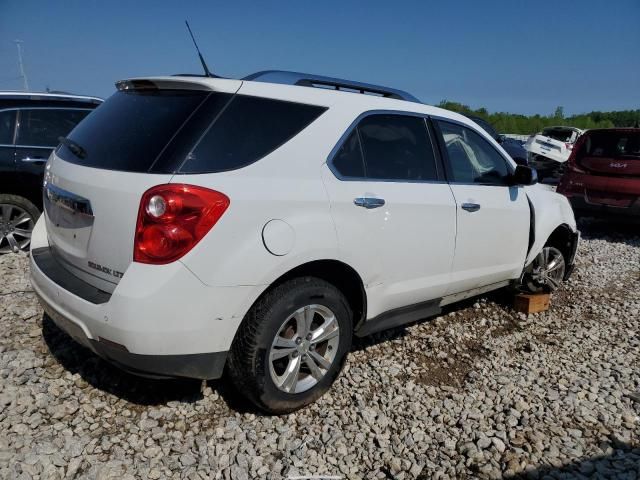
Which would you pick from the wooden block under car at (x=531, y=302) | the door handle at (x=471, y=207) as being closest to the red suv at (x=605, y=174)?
the wooden block under car at (x=531, y=302)

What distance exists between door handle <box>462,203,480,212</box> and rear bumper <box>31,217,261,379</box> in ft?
5.72

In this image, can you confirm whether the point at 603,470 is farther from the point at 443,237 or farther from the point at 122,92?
the point at 122,92

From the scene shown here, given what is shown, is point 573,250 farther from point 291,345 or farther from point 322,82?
point 291,345

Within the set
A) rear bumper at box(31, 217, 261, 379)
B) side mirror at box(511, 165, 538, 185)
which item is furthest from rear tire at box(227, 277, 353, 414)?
side mirror at box(511, 165, 538, 185)

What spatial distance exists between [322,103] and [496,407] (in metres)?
2.12

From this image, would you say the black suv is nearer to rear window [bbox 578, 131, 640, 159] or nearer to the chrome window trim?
the chrome window trim

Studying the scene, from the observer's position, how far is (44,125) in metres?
5.40

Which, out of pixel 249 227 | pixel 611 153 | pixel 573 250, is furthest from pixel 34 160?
pixel 611 153

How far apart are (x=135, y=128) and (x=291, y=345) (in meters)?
1.40

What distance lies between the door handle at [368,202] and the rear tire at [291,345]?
0.49 m

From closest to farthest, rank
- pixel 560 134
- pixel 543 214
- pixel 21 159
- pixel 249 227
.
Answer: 1. pixel 249 227
2. pixel 543 214
3. pixel 21 159
4. pixel 560 134

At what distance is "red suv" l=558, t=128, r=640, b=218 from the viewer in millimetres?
7270

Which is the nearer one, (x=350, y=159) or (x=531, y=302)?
(x=350, y=159)

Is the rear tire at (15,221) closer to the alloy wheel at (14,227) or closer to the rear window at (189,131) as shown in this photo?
the alloy wheel at (14,227)
